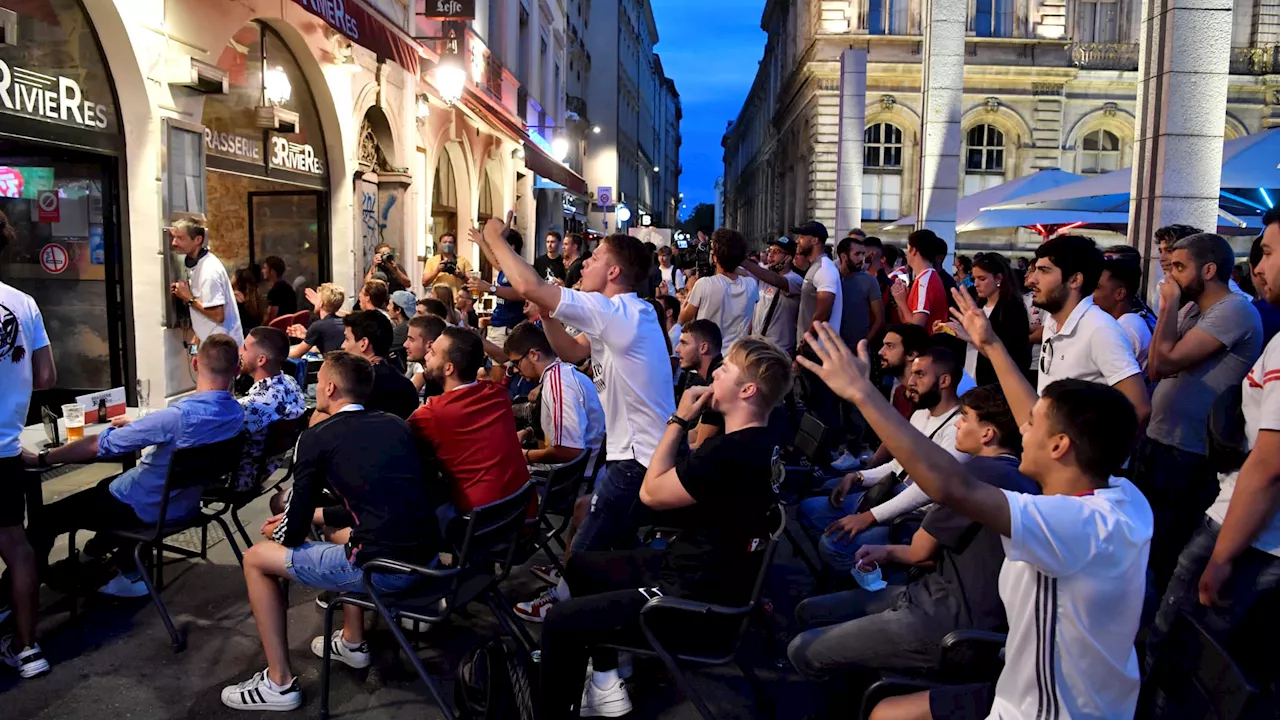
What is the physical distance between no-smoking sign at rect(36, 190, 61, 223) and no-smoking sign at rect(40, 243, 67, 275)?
0.71 feet

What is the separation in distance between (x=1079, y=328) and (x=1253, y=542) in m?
1.34

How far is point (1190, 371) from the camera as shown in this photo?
381 centimetres

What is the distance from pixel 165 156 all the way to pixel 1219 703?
26.4 feet

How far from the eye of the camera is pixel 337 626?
14.3 ft

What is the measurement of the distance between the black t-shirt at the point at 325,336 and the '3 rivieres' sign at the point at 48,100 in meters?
2.46

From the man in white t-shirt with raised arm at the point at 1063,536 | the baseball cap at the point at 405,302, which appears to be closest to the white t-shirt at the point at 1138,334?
the man in white t-shirt with raised arm at the point at 1063,536

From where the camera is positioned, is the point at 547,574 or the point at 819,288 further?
the point at 819,288

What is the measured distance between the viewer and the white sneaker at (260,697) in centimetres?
353

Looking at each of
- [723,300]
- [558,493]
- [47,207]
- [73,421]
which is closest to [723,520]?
[558,493]

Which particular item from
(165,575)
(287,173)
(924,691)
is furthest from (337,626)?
(287,173)

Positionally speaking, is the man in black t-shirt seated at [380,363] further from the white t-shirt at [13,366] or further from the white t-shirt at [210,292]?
the white t-shirt at [210,292]

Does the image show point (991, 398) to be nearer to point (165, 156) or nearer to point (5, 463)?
point (5, 463)

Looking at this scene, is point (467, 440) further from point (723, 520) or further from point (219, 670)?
point (219, 670)

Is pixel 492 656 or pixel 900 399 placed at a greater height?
pixel 900 399
